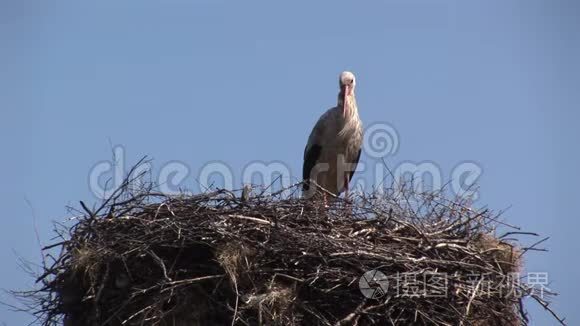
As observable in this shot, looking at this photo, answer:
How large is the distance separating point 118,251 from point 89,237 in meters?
0.28

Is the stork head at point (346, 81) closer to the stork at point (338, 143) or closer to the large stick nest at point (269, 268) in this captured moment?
the stork at point (338, 143)

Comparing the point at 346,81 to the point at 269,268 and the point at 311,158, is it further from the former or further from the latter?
the point at 269,268

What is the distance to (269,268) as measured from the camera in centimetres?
505

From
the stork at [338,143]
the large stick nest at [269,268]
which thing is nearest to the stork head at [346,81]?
the stork at [338,143]

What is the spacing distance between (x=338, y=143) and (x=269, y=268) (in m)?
2.86

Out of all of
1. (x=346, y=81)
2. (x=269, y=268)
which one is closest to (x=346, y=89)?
(x=346, y=81)

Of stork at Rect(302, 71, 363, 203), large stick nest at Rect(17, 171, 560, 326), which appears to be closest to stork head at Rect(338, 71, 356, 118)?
stork at Rect(302, 71, 363, 203)

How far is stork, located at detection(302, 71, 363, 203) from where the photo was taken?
774 cm

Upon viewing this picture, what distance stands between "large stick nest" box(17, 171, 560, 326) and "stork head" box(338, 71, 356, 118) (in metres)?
2.20

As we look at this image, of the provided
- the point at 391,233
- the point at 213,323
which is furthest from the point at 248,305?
the point at 391,233

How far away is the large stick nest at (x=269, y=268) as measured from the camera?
4984mm

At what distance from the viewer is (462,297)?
16.7 feet

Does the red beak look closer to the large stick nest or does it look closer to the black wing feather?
the black wing feather

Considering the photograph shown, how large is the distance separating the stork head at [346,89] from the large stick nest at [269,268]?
2204mm
